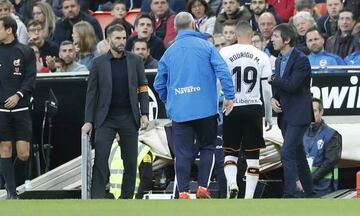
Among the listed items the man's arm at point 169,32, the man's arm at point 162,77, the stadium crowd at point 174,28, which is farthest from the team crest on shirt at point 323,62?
the man's arm at point 162,77

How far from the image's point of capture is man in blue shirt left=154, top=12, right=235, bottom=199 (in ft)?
51.0

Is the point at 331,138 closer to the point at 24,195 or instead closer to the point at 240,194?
the point at 240,194

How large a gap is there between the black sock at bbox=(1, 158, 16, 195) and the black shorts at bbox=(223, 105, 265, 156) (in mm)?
2930

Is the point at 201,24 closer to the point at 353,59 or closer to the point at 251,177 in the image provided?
the point at 353,59

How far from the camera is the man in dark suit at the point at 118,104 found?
664 inches

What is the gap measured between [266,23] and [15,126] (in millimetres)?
4369

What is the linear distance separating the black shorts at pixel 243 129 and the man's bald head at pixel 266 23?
12.9 feet

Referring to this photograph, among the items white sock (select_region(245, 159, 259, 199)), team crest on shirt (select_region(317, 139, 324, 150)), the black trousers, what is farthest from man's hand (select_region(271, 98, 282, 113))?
the black trousers

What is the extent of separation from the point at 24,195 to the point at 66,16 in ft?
16.3

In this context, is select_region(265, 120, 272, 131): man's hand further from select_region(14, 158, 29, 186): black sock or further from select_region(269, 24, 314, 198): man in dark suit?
select_region(14, 158, 29, 186): black sock

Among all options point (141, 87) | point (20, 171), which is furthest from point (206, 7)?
point (141, 87)

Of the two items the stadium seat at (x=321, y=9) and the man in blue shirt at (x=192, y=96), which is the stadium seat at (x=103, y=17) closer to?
the stadium seat at (x=321, y=9)

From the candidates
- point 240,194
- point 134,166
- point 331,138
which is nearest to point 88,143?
point 134,166

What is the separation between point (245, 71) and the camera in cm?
1670
